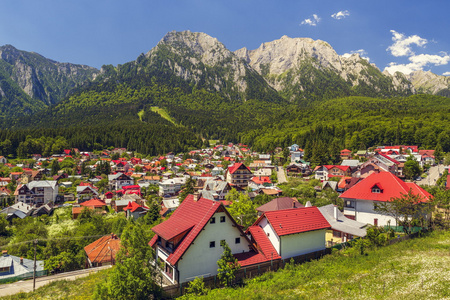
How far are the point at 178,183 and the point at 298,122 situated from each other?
12909 centimetres

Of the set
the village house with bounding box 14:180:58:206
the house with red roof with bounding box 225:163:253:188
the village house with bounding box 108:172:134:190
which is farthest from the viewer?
the village house with bounding box 108:172:134:190

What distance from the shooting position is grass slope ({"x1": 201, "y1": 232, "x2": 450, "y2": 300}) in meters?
14.8

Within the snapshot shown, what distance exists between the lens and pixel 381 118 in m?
162

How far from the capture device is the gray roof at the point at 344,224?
31.1m

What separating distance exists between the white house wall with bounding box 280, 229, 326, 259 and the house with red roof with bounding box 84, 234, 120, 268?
19732 millimetres

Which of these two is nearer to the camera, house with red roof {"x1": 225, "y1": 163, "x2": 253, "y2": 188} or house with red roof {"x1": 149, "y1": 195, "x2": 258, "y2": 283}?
house with red roof {"x1": 149, "y1": 195, "x2": 258, "y2": 283}

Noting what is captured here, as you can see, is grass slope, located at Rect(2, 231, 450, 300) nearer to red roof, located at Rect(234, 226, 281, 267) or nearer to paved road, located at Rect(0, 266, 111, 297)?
red roof, located at Rect(234, 226, 281, 267)

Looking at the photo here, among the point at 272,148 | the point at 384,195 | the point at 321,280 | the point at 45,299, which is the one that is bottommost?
the point at 45,299

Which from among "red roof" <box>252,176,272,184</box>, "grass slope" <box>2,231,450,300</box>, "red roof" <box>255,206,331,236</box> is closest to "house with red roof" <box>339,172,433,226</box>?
"grass slope" <box>2,231,450,300</box>

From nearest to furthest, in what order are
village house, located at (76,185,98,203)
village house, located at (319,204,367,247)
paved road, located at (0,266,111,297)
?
paved road, located at (0,266,111,297) < village house, located at (319,204,367,247) < village house, located at (76,185,98,203)

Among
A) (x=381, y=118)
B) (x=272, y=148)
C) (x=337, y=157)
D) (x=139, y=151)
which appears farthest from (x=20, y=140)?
(x=381, y=118)

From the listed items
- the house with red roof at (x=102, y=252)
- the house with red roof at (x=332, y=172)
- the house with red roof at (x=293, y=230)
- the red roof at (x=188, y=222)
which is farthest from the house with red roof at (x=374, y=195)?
the house with red roof at (x=332, y=172)

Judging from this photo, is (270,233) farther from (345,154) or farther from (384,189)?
(345,154)

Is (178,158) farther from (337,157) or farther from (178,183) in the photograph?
(337,157)
